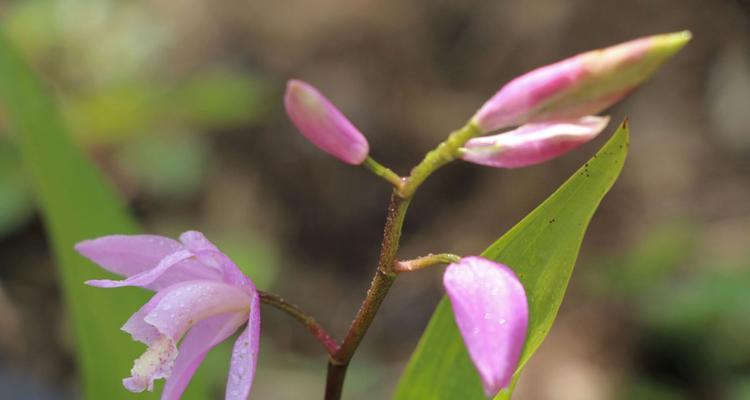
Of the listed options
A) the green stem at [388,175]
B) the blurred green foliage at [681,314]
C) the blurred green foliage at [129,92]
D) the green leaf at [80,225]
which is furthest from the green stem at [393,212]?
the blurred green foliage at [129,92]

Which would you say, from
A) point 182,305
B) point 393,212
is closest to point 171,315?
point 182,305

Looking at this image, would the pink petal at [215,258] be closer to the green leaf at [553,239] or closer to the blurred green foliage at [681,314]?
the green leaf at [553,239]

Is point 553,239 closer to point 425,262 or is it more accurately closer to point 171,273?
point 425,262

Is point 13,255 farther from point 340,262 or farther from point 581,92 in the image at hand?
point 581,92

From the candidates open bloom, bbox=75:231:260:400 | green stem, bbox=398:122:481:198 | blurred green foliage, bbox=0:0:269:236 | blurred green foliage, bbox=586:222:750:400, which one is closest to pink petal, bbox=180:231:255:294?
open bloom, bbox=75:231:260:400

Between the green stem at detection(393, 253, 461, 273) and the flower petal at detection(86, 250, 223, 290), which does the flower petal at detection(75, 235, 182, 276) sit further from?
the green stem at detection(393, 253, 461, 273)

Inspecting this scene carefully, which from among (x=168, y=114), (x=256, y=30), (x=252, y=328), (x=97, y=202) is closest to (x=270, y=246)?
(x=168, y=114)
